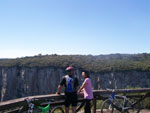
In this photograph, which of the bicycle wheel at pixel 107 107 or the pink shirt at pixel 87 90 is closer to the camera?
the pink shirt at pixel 87 90

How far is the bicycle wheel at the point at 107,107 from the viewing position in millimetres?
6572

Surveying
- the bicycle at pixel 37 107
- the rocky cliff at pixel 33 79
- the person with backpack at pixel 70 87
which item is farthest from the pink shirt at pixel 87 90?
the rocky cliff at pixel 33 79

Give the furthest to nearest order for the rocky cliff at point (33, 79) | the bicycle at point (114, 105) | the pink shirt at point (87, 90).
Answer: the rocky cliff at point (33, 79) < the bicycle at point (114, 105) < the pink shirt at point (87, 90)

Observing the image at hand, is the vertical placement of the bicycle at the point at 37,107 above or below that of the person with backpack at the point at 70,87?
below

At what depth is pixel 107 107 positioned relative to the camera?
22.2 feet

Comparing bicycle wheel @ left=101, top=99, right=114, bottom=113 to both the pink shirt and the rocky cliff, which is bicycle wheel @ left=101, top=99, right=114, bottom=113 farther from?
the rocky cliff

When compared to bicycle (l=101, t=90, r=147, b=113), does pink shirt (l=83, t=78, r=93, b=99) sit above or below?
above

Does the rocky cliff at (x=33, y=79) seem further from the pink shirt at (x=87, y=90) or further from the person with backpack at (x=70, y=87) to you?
the person with backpack at (x=70, y=87)

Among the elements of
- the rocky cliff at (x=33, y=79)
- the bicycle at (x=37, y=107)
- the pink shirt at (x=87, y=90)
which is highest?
the pink shirt at (x=87, y=90)

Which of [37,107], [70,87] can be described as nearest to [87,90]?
[70,87]

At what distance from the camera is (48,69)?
66.2 meters

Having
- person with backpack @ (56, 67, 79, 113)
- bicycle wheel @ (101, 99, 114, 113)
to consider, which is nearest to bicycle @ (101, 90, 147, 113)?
bicycle wheel @ (101, 99, 114, 113)

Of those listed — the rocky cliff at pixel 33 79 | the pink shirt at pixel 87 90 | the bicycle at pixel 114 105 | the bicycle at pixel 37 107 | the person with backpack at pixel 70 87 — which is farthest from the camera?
the rocky cliff at pixel 33 79

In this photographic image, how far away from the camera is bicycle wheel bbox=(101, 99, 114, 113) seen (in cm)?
657
